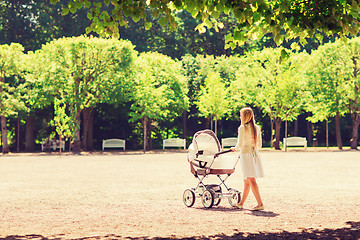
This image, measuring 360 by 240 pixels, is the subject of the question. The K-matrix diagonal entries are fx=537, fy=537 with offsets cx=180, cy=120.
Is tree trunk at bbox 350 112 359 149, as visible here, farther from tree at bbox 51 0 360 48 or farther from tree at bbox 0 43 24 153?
tree at bbox 51 0 360 48

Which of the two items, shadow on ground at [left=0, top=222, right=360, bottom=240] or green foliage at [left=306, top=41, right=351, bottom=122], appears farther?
green foliage at [left=306, top=41, right=351, bottom=122]

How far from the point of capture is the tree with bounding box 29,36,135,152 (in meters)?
37.8

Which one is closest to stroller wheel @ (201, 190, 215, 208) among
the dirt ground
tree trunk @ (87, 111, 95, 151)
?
the dirt ground

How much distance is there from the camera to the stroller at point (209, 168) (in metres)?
10.4

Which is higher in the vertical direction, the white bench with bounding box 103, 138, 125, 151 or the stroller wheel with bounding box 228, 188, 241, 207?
the white bench with bounding box 103, 138, 125, 151

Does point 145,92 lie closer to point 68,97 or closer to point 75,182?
point 68,97

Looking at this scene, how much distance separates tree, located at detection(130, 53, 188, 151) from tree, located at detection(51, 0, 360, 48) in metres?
31.4

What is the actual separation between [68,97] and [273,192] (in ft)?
87.8

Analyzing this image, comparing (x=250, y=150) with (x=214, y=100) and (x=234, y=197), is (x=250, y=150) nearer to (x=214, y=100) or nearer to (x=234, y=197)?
(x=234, y=197)

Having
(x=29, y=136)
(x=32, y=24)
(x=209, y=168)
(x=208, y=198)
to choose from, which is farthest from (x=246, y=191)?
(x=32, y=24)

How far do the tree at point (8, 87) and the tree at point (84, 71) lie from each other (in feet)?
5.25

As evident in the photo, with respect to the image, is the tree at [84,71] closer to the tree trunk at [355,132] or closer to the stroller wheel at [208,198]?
the tree trunk at [355,132]

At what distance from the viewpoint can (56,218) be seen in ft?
30.0

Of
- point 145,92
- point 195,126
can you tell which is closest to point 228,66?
point 195,126
